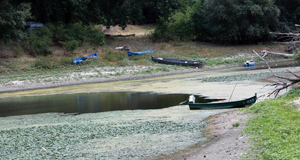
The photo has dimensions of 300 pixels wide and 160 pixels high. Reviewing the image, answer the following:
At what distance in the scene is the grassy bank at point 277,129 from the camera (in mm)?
9730

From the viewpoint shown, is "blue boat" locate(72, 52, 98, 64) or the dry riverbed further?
"blue boat" locate(72, 52, 98, 64)

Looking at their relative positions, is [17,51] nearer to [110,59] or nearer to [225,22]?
[110,59]

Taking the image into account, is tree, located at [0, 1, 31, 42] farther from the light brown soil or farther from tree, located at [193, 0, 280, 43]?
the light brown soil

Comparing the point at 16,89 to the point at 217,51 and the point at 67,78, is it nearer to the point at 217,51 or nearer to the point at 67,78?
the point at 67,78

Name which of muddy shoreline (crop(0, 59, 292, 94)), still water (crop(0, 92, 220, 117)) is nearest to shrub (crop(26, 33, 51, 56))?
muddy shoreline (crop(0, 59, 292, 94))

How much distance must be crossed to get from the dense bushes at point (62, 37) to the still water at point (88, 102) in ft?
50.7

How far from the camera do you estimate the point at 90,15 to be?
2045 inches

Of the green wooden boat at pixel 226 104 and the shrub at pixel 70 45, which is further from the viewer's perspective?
the shrub at pixel 70 45

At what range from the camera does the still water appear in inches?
938

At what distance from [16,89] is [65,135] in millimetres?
20759

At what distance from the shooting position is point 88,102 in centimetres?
2677

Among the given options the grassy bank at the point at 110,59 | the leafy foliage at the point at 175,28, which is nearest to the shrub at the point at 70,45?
the grassy bank at the point at 110,59

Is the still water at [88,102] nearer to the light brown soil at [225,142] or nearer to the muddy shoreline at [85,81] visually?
the muddy shoreline at [85,81]

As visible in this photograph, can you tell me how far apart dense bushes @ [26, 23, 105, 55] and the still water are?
15.5 m
